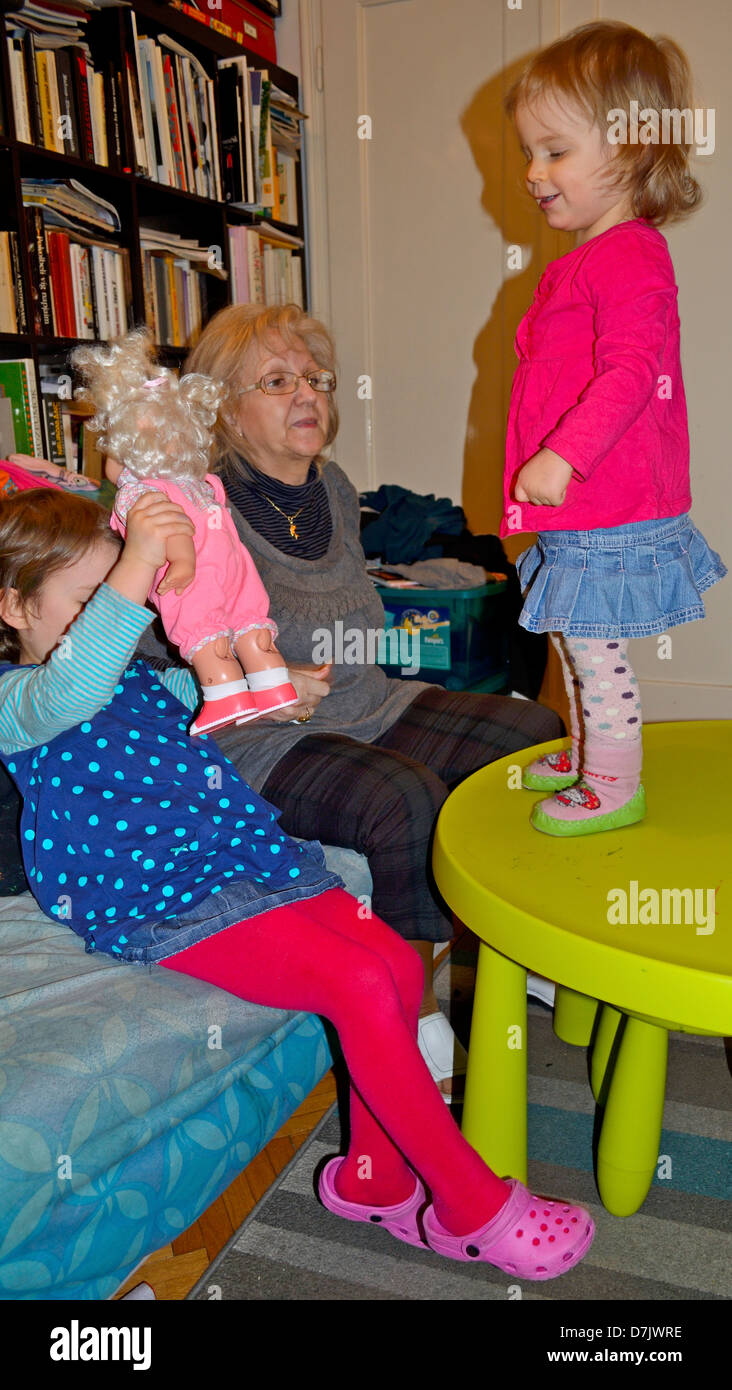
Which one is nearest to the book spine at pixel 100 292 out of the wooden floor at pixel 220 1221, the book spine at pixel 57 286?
the book spine at pixel 57 286

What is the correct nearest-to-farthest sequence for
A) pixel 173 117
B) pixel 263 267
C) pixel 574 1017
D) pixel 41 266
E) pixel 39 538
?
pixel 39 538
pixel 574 1017
pixel 41 266
pixel 173 117
pixel 263 267

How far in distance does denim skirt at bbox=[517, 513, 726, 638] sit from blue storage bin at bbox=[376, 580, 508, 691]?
1.38 metres

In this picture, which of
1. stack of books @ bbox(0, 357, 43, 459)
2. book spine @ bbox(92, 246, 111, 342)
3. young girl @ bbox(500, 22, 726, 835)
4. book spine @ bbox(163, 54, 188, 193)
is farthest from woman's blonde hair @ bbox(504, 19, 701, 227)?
book spine @ bbox(163, 54, 188, 193)

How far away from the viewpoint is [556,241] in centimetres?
314

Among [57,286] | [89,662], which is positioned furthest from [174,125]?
[89,662]

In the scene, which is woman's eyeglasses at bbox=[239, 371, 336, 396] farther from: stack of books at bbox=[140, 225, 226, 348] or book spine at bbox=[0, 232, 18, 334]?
stack of books at bbox=[140, 225, 226, 348]

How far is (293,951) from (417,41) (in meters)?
3.21

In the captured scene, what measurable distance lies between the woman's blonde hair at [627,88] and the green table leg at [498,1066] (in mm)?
882

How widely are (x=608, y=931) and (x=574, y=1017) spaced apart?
0.69 m

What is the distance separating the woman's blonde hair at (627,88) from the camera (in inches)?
41.8

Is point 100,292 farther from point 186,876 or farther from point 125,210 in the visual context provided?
point 186,876

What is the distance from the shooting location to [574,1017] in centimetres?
159

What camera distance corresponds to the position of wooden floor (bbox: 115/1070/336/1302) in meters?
1.19
